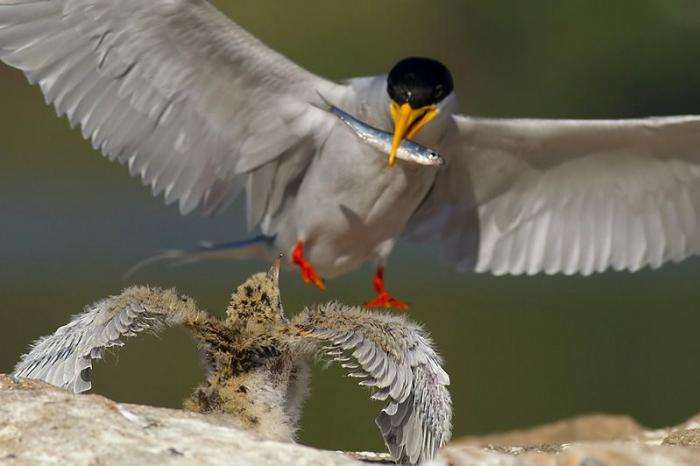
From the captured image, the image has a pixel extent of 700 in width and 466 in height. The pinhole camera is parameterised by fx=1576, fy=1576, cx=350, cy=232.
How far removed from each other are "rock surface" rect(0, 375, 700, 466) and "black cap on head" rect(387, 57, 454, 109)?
185 centimetres

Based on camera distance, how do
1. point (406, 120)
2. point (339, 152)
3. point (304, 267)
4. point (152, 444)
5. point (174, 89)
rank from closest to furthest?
point (152, 444) < point (406, 120) < point (174, 89) < point (339, 152) < point (304, 267)

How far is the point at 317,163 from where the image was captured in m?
4.50

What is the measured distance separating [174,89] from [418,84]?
0.66m

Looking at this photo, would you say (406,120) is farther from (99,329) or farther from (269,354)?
(99,329)

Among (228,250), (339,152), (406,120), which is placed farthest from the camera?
(228,250)

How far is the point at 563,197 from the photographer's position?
4.77 m

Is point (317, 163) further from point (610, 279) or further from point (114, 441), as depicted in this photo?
point (610, 279)

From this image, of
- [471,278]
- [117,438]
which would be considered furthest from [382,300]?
[471,278]

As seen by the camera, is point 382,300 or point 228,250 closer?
point 382,300

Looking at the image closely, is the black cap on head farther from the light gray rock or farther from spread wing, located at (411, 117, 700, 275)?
the light gray rock

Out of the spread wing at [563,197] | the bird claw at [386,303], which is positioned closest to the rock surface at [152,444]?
the bird claw at [386,303]

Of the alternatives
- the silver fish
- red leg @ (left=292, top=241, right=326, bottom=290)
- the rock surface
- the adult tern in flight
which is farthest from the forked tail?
the rock surface

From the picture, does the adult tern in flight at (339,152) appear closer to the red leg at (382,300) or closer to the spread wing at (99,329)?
the red leg at (382,300)

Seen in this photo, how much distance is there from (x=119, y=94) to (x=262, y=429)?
5.76ft
